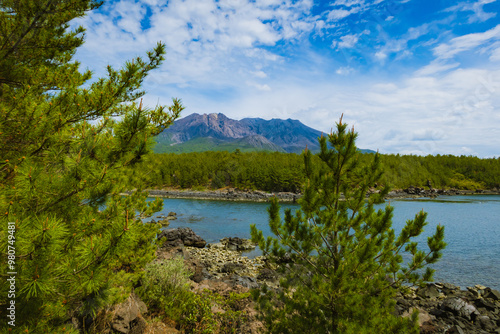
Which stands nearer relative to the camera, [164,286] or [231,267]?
[164,286]

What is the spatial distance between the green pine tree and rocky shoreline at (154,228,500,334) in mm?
5253

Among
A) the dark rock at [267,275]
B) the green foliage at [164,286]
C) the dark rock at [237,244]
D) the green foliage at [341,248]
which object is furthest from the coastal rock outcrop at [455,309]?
the dark rock at [237,244]

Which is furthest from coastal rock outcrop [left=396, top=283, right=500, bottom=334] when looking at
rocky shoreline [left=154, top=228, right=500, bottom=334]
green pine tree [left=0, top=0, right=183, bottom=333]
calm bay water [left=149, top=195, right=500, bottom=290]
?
green pine tree [left=0, top=0, right=183, bottom=333]

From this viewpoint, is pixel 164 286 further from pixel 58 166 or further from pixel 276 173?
pixel 276 173

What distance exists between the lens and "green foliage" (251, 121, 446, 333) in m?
4.69

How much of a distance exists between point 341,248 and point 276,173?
75240 mm

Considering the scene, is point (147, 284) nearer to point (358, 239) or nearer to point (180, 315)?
point (180, 315)

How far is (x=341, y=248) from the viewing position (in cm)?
524

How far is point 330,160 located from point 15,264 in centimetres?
502

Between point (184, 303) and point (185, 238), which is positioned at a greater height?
point (184, 303)

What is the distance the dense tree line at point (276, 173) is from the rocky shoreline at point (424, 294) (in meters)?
52.2

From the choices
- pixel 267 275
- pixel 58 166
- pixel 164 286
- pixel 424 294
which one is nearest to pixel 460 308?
pixel 424 294

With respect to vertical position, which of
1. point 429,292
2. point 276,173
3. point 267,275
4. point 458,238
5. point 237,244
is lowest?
point 237,244

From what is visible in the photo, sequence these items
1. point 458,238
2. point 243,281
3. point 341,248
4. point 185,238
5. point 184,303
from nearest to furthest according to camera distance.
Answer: point 341,248 < point 184,303 < point 243,281 < point 185,238 < point 458,238
